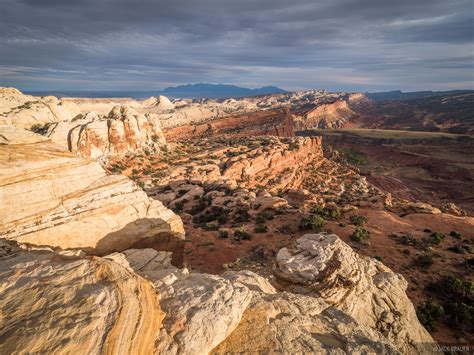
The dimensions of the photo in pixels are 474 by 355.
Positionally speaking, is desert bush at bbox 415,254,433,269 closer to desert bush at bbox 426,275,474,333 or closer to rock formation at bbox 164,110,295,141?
desert bush at bbox 426,275,474,333

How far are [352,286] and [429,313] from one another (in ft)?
22.2

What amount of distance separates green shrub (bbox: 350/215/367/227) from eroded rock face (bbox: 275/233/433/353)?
465 inches

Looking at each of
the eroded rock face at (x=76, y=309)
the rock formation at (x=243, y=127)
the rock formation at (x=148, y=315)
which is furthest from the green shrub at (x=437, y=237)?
the rock formation at (x=243, y=127)

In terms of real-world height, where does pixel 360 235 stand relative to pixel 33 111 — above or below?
below

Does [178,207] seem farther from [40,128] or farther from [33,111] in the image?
[33,111]

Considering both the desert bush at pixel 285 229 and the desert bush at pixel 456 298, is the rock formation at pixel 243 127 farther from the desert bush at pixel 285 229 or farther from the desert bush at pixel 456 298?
the desert bush at pixel 456 298

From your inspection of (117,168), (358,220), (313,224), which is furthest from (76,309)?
(117,168)

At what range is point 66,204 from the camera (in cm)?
1134

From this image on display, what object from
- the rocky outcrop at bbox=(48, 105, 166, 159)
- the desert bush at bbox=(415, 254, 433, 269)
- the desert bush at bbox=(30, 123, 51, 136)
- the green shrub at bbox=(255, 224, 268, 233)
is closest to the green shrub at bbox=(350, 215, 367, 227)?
the desert bush at bbox=(415, 254, 433, 269)

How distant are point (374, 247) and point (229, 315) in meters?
17.3

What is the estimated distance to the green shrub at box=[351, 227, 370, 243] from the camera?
67.7ft

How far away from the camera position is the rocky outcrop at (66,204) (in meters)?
10.3

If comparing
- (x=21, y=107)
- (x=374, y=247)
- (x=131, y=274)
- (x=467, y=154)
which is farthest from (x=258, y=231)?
(x=467, y=154)

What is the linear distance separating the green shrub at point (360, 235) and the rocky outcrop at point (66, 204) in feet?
47.3
